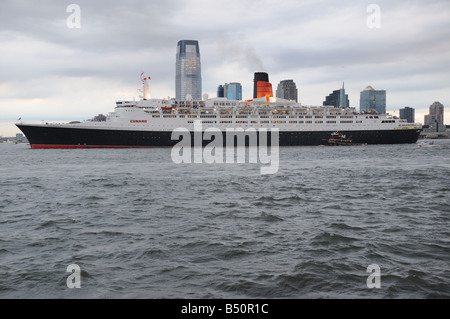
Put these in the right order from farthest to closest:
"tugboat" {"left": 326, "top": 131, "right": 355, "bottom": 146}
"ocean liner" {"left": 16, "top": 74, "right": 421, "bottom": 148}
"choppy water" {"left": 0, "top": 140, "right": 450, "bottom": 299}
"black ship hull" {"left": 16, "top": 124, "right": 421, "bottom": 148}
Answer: "tugboat" {"left": 326, "top": 131, "right": 355, "bottom": 146}, "ocean liner" {"left": 16, "top": 74, "right": 421, "bottom": 148}, "black ship hull" {"left": 16, "top": 124, "right": 421, "bottom": 148}, "choppy water" {"left": 0, "top": 140, "right": 450, "bottom": 299}

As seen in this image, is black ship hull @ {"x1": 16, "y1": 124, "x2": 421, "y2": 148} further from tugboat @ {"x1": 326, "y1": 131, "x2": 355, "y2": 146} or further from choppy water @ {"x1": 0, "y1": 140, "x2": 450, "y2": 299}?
choppy water @ {"x1": 0, "y1": 140, "x2": 450, "y2": 299}

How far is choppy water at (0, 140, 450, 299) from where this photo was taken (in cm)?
802

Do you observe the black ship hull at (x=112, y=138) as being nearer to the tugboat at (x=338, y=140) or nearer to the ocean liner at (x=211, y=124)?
the ocean liner at (x=211, y=124)

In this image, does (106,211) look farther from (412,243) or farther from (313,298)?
(412,243)

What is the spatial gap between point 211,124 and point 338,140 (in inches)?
1333

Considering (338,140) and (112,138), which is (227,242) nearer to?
(112,138)

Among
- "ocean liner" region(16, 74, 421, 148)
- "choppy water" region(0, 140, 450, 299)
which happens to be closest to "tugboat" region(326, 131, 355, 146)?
"ocean liner" region(16, 74, 421, 148)

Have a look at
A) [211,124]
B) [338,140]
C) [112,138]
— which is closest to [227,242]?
[112,138]

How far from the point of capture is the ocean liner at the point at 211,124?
255 ft

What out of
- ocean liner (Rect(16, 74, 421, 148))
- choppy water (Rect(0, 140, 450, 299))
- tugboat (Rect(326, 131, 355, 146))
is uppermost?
ocean liner (Rect(16, 74, 421, 148))

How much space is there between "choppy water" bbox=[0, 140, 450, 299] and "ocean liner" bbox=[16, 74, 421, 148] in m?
58.8

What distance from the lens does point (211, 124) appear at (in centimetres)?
8881

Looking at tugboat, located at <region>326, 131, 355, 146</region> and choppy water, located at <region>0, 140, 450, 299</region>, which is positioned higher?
tugboat, located at <region>326, 131, 355, 146</region>
